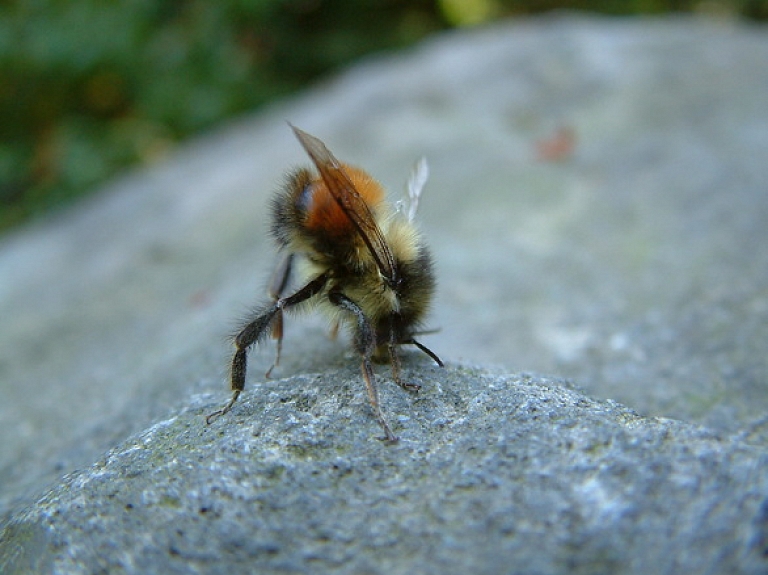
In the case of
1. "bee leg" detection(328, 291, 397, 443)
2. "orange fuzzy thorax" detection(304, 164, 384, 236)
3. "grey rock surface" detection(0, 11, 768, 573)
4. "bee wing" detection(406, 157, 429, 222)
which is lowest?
"grey rock surface" detection(0, 11, 768, 573)

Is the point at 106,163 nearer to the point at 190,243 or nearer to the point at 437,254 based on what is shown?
the point at 190,243

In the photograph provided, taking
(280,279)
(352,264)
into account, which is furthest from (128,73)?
(352,264)

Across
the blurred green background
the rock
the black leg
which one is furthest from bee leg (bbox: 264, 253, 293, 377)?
the blurred green background

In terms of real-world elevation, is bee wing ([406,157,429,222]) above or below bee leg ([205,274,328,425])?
above

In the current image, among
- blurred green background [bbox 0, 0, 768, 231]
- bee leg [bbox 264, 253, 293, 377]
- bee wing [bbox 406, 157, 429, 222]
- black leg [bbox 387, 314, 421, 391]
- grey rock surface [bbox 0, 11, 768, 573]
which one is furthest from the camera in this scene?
blurred green background [bbox 0, 0, 768, 231]

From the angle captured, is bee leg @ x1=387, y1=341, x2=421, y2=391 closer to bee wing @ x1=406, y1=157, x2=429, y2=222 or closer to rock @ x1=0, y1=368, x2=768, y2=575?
rock @ x1=0, y1=368, x2=768, y2=575

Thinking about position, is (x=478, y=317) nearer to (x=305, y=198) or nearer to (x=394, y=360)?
(x=394, y=360)

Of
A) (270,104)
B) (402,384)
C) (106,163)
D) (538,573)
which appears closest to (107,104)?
(106,163)
